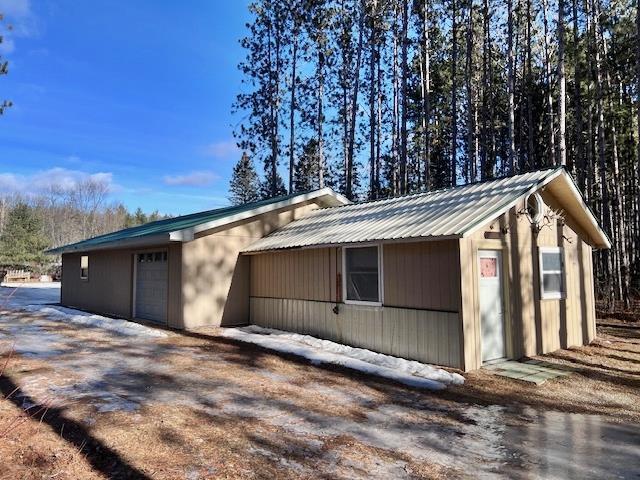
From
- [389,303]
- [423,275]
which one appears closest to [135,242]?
[389,303]

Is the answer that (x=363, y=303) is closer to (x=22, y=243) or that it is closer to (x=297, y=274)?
(x=297, y=274)

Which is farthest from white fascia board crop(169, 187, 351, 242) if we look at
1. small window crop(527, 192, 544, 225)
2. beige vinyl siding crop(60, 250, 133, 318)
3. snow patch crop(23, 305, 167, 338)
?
small window crop(527, 192, 544, 225)

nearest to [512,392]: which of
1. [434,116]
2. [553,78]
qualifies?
[553,78]

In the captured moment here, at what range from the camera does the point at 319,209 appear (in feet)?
45.0

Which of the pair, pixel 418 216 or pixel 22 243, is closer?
pixel 418 216

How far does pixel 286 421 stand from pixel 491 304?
465cm

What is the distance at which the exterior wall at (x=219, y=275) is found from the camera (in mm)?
11078

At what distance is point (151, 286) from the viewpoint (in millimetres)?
12641

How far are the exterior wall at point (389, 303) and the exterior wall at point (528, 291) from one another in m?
0.31

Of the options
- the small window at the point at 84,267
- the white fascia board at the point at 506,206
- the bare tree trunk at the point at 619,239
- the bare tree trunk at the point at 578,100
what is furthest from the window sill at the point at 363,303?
the bare tree trunk at the point at 578,100

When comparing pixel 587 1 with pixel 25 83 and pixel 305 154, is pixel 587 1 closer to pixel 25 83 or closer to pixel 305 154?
pixel 305 154

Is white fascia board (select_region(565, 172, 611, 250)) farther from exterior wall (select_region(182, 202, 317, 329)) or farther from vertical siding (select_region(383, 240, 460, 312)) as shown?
exterior wall (select_region(182, 202, 317, 329))

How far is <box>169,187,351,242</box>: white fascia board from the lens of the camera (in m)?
10.6

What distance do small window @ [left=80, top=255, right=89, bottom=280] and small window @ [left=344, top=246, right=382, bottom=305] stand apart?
11.2 meters
